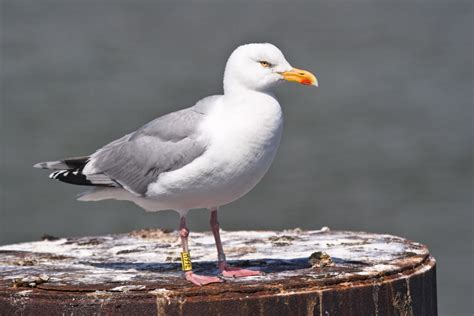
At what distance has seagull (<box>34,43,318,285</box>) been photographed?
5.94 meters

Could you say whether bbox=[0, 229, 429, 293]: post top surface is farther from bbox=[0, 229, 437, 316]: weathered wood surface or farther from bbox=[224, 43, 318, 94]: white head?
bbox=[224, 43, 318, 94]: white head

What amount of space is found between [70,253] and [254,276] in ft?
5.76

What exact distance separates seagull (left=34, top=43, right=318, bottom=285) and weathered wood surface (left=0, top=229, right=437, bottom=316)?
0.29 meters

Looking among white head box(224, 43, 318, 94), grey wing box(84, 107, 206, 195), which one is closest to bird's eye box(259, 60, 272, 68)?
white head box(224, 43, 318, 94)

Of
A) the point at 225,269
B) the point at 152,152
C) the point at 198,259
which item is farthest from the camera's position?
the point at 198,259

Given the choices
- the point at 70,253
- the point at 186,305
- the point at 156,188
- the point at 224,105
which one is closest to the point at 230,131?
the point at 224,105

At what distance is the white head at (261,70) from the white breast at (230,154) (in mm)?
88

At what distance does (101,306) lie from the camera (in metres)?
5.35

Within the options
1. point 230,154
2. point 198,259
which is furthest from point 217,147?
point 198,259

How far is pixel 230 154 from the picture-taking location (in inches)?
233

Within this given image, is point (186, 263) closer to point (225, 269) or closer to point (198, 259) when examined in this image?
point (225, 269)

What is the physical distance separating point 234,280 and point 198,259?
3.79 feet

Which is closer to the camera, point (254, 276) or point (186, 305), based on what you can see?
point (186, 305)

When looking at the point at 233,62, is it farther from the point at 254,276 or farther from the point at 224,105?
the point at 254,276
